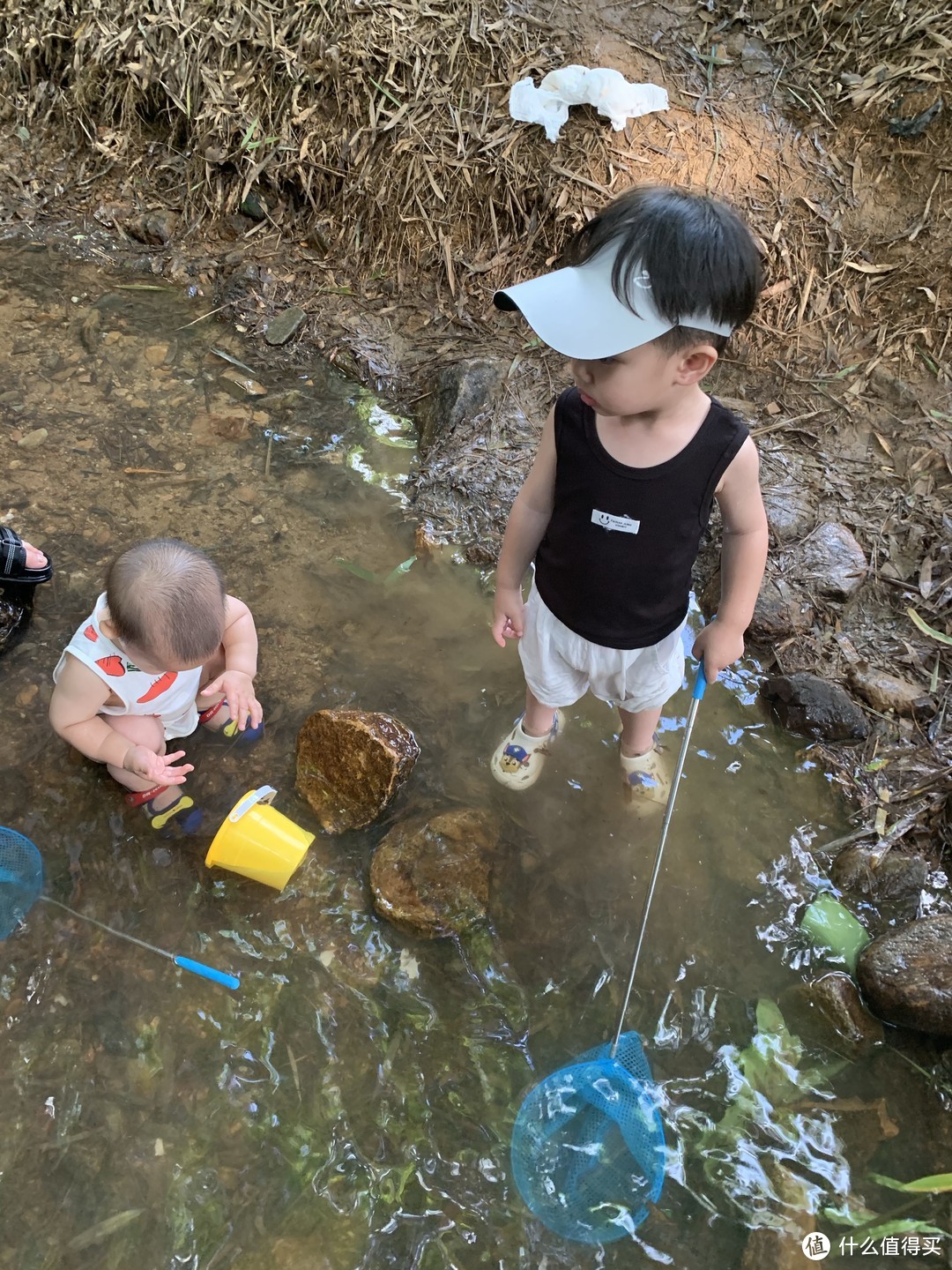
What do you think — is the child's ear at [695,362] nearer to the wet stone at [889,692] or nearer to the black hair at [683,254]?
the black hair at [683,254]

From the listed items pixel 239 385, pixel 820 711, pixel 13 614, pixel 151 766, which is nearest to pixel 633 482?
pixel 820 711

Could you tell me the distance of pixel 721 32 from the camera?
3877 mm

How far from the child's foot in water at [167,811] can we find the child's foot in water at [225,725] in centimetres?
26

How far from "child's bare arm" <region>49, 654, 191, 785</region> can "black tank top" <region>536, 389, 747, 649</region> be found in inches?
46.1

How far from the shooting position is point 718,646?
2.07 meters

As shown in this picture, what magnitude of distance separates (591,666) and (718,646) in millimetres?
357

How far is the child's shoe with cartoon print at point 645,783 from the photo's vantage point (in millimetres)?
2664

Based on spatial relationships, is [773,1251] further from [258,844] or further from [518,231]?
[518,231]

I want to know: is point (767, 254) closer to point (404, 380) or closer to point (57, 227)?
point (404, 380)

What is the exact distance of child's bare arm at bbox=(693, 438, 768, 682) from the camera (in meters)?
1.89

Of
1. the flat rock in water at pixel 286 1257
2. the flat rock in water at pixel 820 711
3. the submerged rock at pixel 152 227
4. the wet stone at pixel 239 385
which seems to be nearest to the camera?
the flat rock in water at pixel 286 1257

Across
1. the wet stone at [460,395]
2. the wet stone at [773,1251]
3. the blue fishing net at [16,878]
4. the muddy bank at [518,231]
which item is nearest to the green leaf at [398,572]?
the muddy bank at [518,231]

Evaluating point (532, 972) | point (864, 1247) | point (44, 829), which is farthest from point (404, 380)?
A: point (864, 1247)

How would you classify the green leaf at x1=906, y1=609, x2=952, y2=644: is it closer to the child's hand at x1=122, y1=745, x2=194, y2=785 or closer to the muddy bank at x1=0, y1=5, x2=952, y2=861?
the muddy bank at x1=0, y1=5, x2=952, y2=861
